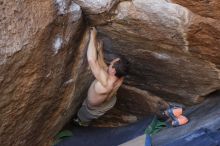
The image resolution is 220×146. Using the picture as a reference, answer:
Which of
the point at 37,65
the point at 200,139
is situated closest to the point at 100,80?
the point at 37,65

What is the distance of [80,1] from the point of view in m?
3.52

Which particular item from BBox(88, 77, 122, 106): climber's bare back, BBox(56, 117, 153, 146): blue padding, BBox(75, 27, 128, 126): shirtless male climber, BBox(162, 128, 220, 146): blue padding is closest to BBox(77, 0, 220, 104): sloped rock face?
BBox(75, 27, 128, 126): shirtless male climber

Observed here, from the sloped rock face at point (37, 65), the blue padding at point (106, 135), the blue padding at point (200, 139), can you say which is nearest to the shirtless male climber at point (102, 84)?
the sloped rock face at point (37, 65)

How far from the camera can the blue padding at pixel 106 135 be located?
434cm

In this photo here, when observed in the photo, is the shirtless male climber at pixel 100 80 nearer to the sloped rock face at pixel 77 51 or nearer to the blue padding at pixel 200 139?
the sloped rock face at pixel 77 51

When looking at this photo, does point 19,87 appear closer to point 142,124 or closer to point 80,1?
point 80,1

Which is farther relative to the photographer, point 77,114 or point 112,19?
point 77,114

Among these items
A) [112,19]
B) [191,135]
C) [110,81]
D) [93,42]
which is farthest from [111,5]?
[191,135]

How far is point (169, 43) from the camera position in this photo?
363 centimetres

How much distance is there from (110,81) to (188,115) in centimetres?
85

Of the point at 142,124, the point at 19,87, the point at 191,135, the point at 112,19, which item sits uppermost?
the point at 112,19

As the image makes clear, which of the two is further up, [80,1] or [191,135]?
[80,1]

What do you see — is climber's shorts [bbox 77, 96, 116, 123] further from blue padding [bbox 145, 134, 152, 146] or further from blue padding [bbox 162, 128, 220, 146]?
blue padding [bbox 162, 128, 220, 146]

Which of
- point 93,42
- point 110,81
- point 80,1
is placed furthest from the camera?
point 110,81
